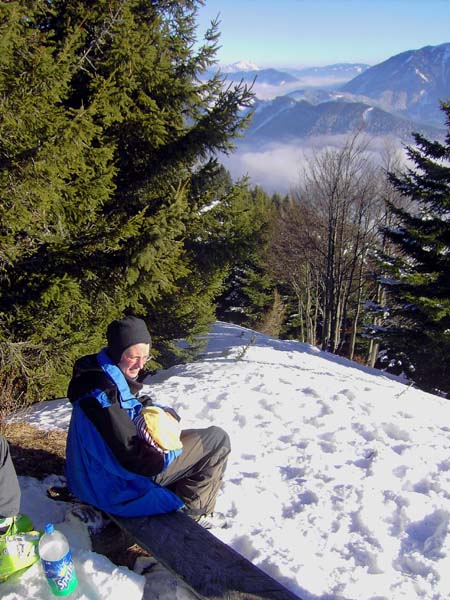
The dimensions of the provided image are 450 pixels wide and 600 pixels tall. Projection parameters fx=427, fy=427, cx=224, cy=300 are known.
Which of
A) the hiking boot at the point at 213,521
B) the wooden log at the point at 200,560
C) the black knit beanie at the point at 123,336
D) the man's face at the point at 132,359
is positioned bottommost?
the hiking boot at the point at 213,521

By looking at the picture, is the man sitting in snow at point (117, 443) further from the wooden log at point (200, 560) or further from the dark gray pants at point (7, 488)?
the dark gray pants at point (7, 488)

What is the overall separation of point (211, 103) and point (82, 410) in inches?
279

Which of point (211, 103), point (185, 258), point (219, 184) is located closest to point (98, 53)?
point (211, 103)

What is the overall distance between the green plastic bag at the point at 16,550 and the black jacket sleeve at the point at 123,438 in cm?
69

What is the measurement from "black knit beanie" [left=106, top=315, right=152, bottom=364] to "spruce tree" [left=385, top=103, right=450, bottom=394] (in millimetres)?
11432

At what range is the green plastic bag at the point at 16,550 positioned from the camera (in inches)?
96.7

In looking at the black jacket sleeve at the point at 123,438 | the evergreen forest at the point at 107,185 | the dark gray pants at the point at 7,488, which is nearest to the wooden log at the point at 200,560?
the black jacket sleeve at the point at 123,438

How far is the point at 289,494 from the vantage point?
4.07m

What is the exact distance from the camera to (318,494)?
13.2ft

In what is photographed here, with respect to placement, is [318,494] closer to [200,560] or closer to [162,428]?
[200,560]

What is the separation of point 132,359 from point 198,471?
1125 millimetres

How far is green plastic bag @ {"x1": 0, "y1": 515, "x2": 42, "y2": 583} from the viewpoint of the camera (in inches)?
96.7

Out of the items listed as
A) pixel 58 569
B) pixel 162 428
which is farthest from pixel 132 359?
pixel 58 569

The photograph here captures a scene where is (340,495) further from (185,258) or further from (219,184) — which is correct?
(219,184)
